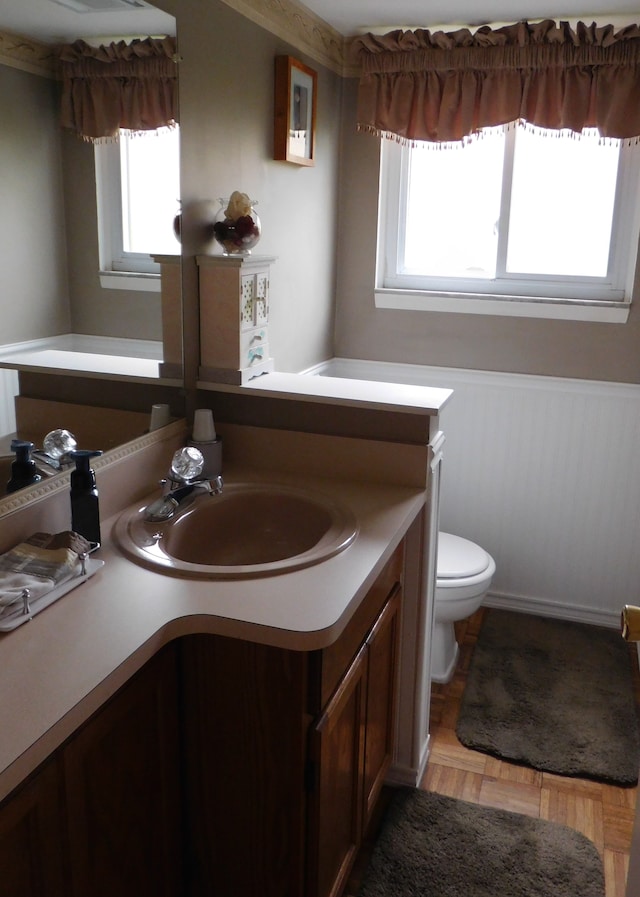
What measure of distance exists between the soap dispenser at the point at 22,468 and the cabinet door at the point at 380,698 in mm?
743

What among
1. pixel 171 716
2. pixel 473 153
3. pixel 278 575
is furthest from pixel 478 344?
pixel 171 716

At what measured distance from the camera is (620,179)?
2.70m

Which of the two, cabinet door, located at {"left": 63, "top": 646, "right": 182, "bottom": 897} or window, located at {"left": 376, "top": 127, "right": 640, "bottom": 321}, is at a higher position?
window, located at {"left": 376, "top": 127, "right": 640, "bottom": 321}

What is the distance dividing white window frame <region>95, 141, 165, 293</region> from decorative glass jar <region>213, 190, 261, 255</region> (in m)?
0.29

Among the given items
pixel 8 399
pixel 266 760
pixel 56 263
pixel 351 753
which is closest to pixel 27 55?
pixel 56 263

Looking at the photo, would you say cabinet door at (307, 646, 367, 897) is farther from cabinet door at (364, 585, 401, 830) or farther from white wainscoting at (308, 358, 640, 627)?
white wainscoting at (308, 358, 640, 627)

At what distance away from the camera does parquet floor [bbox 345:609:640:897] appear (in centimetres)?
196

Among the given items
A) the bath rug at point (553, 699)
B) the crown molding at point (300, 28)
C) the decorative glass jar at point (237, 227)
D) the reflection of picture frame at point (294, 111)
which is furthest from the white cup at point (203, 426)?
the bath rug at point (553, 699)

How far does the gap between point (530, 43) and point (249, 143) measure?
104 centimetres

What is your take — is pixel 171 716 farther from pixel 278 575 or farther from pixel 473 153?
pixel 473 153

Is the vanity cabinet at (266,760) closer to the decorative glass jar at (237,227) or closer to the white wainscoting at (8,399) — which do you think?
the white wainscoting at (8,399)

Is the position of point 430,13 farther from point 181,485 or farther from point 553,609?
point 553,609

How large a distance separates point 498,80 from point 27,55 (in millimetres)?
1752

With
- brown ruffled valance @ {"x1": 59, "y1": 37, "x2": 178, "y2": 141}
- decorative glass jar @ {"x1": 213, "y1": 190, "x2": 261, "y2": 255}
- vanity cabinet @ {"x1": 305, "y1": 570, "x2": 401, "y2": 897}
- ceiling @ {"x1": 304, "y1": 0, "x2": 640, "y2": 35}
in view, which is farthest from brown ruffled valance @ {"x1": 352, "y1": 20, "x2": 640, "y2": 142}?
vanity cabinet @ {"x1": 305, "y1": 570, "x2": 401, "y2": 897}
